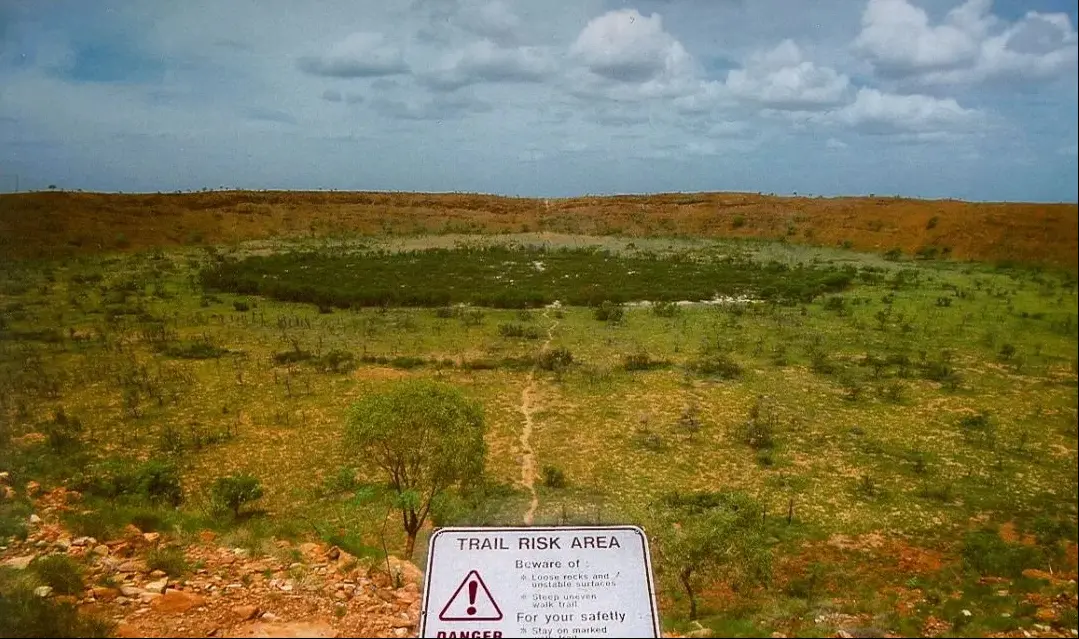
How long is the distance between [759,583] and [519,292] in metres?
19.5

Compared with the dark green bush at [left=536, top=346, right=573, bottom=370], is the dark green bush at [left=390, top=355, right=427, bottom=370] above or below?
below

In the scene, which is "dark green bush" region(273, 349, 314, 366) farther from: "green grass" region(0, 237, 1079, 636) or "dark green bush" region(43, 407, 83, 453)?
"dark green bush" region(43, 407, 83, 453)

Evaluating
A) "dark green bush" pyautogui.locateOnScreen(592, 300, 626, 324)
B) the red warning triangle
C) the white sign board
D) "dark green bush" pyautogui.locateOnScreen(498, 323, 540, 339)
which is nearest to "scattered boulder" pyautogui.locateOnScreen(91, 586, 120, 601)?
the white sign board

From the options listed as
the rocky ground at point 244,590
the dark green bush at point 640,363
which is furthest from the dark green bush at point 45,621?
the dark green bush at point 640,363

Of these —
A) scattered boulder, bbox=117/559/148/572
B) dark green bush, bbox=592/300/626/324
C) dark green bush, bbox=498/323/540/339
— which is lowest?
scattered boulder, bbox=117/559/148/572

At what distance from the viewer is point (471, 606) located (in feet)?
18.8

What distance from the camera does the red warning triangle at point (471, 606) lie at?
5684mm

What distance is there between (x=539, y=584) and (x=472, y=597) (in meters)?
0.56

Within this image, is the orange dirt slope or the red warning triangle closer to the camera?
the red warning triangle

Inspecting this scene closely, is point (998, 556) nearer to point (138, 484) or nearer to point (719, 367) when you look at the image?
point (719, 367)

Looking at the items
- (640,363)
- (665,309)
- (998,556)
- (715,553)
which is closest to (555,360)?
(640,363)

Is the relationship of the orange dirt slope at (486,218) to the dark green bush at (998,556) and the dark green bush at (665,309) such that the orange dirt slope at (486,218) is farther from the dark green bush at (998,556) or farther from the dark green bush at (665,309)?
the dark green bush at (998,556)

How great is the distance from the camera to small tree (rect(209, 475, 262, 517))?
1053 cm

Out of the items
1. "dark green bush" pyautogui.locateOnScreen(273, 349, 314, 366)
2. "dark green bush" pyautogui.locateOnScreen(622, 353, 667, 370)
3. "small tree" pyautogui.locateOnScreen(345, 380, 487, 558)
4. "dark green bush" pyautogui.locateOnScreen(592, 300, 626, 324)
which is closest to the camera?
"small tree" pyautogui.locateOnScreen(345, 380, 487, 558)
